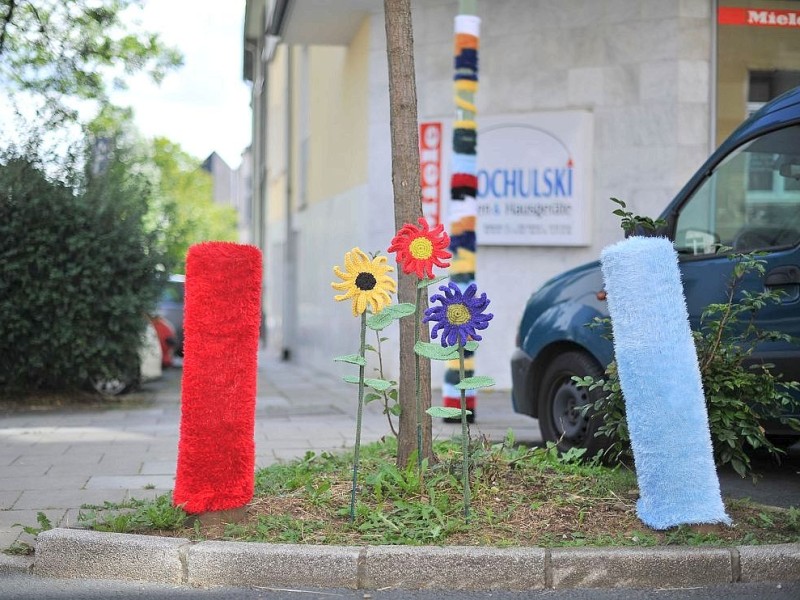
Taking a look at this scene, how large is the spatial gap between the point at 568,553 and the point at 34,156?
8883 mm

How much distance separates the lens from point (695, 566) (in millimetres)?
4344

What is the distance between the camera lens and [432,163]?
12.7 metres

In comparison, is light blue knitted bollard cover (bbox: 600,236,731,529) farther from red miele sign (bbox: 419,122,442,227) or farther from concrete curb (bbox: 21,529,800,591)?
red miele sign (bbox: 419,122,442,227)

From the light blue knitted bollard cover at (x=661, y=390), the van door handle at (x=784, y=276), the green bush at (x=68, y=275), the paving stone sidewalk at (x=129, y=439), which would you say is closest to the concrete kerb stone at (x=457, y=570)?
the light blue knitted bollard cover at (x=661, y=390)

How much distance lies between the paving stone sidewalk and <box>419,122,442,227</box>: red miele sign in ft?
7.30

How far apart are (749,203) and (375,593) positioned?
352 cm

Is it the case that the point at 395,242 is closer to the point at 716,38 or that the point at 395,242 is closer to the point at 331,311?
the point at 716,38

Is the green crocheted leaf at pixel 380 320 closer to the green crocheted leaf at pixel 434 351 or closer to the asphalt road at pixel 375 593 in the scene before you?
the green crocheted leaf at pixel 434 351

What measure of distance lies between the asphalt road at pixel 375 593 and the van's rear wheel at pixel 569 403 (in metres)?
2.22

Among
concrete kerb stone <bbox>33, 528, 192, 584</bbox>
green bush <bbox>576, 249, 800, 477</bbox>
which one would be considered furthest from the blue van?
concrete kerb stone <bbox>33, 528, 192, 584</bbox>

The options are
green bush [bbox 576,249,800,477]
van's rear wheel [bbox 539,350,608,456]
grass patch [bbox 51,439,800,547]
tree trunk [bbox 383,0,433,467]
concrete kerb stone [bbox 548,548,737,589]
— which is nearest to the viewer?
concrete kerb stone [bbox 548,548,737,589]

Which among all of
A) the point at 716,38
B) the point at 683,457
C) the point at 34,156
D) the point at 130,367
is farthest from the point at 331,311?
the point at 683,457

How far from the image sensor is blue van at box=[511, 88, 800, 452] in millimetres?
5812

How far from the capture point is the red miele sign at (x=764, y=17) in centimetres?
1210
